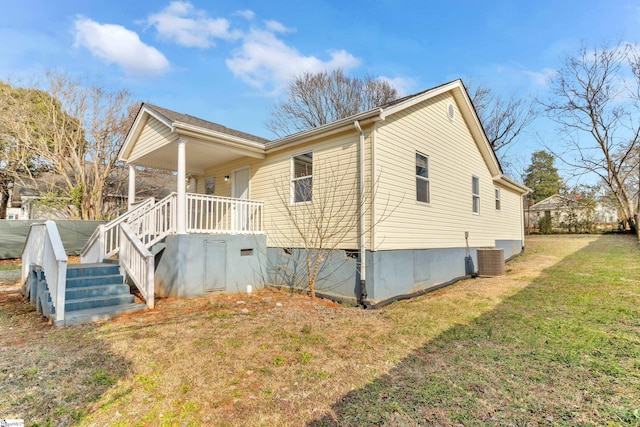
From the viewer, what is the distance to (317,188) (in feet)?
24.6

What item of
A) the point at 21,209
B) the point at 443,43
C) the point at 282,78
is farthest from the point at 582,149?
the point at 21,209

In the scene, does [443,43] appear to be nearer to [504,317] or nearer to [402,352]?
[504,317]

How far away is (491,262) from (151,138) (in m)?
10.7

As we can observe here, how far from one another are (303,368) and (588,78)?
28925 millimetres

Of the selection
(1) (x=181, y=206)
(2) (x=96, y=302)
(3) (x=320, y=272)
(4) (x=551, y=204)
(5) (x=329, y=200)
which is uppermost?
(4) (x=551, y=204)

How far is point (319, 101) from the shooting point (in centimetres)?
2305

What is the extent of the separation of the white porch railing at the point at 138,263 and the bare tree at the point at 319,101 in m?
17.9

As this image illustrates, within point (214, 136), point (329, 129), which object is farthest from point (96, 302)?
point (329, 129)

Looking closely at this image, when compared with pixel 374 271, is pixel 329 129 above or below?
above

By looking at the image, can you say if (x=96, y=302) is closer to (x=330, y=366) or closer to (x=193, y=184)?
(x=330, y=366)

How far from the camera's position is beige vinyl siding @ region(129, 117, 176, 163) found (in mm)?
7790

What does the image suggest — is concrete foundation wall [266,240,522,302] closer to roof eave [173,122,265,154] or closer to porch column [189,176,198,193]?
roof eave [173,122,265,154]

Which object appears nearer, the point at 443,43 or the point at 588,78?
the point at 443,43

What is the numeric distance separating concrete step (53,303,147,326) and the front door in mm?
2930
